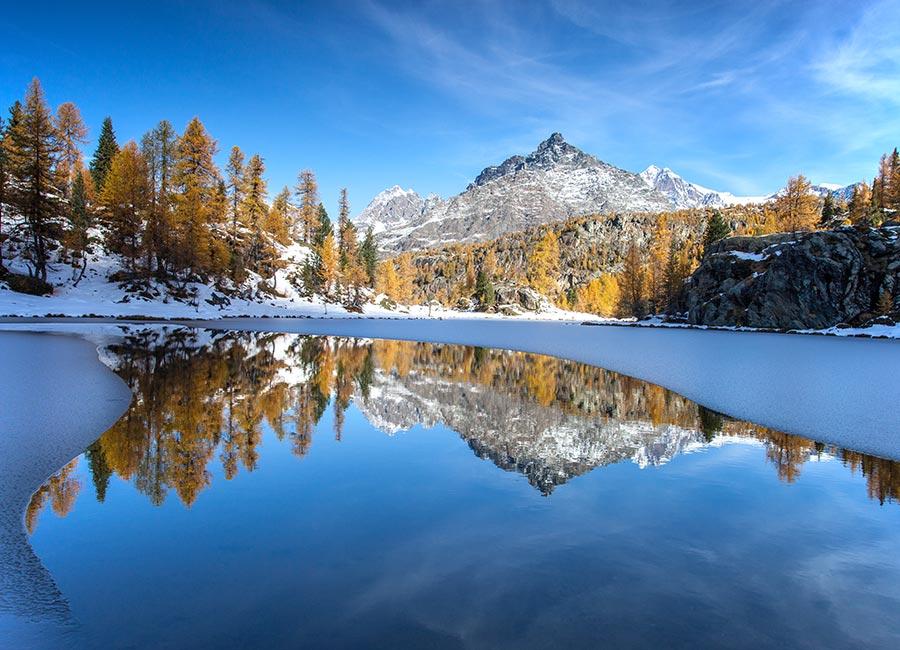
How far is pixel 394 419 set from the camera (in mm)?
11258

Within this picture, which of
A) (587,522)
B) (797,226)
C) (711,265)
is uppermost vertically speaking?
(797,226)

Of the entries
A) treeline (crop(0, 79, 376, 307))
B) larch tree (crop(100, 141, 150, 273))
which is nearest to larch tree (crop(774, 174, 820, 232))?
treeline (crop(0, 79, 376, 307))

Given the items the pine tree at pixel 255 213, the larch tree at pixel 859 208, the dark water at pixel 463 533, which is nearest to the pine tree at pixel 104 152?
the pine tree at pixel 255 213

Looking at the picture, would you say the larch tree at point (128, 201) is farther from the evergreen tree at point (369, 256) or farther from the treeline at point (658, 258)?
the treeline at point (658, 258)

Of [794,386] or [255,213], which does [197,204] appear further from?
[794,386]

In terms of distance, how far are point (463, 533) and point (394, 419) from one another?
5914 mm

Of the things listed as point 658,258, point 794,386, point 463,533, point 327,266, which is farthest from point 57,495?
point 658,258

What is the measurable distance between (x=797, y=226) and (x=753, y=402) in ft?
303

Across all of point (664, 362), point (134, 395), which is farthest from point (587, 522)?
point (664, 362)

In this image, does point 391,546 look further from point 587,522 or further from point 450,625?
point 587,522

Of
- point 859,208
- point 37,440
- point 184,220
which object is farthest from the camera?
point 859,208

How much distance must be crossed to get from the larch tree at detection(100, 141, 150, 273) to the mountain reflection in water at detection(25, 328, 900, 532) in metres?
38.0

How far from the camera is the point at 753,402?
13477mm

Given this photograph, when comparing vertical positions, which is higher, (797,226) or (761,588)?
(797,226)
